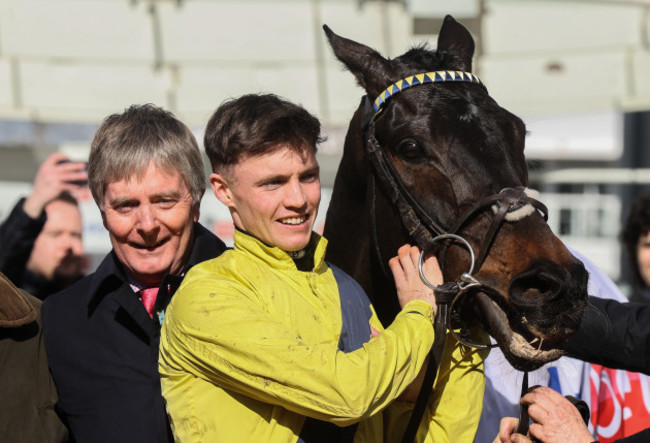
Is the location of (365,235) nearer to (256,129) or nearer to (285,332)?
(256,129)

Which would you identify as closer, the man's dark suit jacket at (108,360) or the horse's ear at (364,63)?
the man's dark suit jacket at (108,360)

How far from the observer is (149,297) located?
2.32 metres

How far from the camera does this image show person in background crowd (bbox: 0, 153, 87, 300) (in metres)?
3.67

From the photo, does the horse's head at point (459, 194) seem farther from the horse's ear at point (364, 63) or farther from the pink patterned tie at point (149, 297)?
the pink patterned tie at point (149, 297)

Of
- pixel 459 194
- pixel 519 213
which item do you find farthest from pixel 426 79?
pixel 519 213

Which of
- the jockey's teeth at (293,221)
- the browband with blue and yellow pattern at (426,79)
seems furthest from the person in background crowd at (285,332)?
the browband with blue and yellow pattern at (426,79)

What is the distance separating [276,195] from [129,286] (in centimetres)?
64

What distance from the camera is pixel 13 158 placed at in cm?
914

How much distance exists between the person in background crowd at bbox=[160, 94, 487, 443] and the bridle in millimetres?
50

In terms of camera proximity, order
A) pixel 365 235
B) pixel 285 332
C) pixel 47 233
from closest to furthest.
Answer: pixel 285 332
pixel 365 235
pixel 47 233

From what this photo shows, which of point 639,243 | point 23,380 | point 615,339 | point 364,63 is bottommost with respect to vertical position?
point 639,243

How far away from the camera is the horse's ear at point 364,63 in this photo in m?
2.41

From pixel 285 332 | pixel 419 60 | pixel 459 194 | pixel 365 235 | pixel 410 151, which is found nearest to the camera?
pixel 285 332

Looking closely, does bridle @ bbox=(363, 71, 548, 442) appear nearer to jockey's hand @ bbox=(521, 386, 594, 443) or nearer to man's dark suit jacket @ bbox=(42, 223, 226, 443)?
jockey's hand @ bbox=(521, 386, 594, 443)
